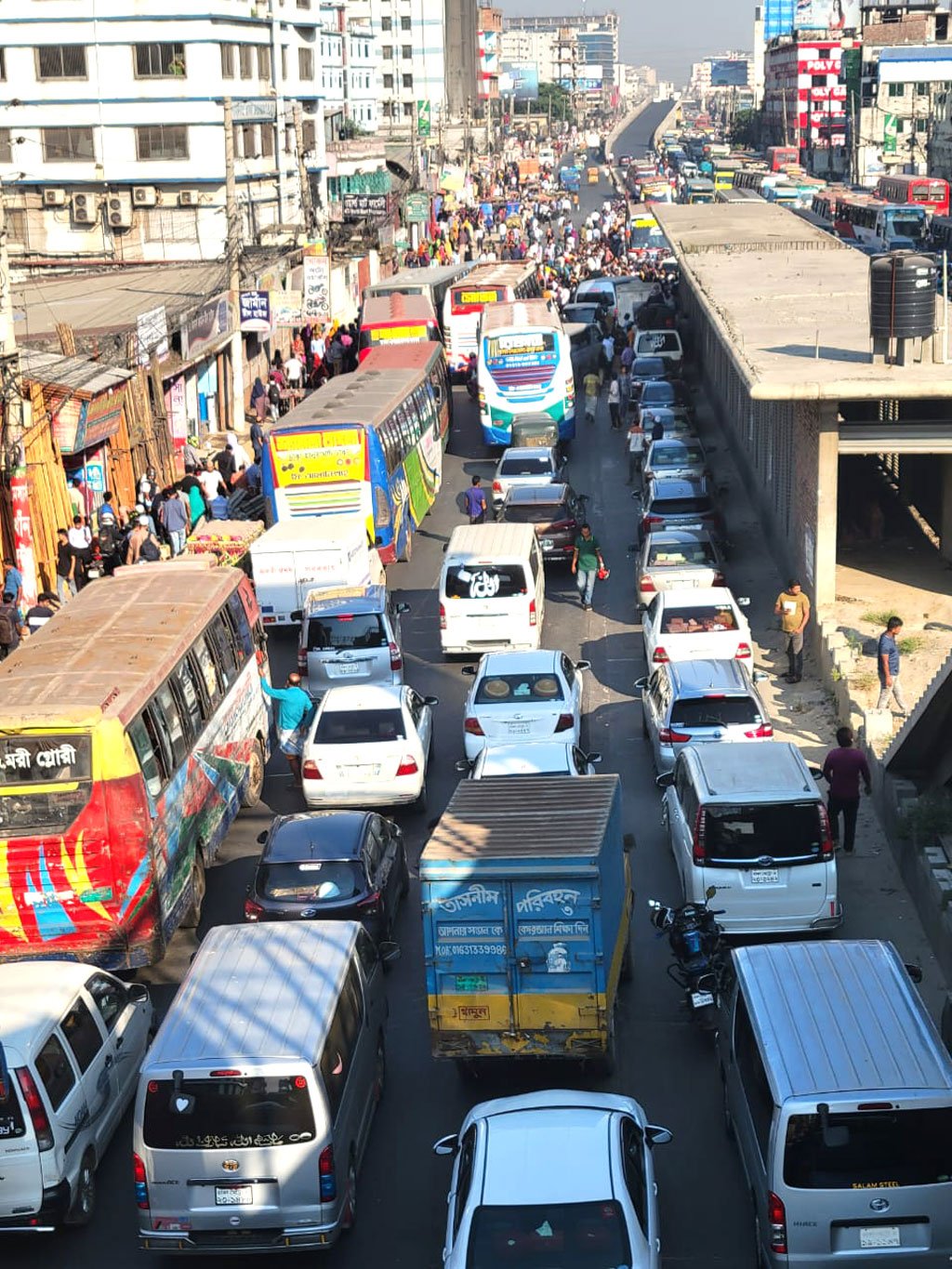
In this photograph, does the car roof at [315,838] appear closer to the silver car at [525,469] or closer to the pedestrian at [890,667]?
the pedestrian at [890,667]

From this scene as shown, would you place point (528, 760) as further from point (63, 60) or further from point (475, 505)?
point (63, 60)

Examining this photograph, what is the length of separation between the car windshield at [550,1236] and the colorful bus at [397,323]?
35.7 m

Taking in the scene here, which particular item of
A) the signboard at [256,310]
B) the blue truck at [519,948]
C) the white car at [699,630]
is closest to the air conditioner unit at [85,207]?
the signboard at [256,310]

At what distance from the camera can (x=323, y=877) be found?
15.0 m

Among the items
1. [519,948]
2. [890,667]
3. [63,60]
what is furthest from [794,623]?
[63,60]

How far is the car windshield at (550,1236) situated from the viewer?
29.4ft

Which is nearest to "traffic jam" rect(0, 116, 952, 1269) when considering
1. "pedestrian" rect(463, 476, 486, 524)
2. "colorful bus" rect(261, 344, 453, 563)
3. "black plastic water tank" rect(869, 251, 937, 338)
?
"colorful bus" rect(261, 344, 453, 563)

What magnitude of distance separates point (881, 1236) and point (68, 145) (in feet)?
173

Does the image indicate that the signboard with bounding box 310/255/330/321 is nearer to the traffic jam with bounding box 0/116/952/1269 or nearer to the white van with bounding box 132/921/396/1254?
the traffic jam with bounding box 0/116/952/1269

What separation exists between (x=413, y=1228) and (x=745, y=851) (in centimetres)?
491

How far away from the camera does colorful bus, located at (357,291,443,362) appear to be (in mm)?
45219

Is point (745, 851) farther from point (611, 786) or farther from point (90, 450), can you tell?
point (90, 450)

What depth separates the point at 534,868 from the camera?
39.9 feet

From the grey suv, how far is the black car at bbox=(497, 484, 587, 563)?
23.8ft
